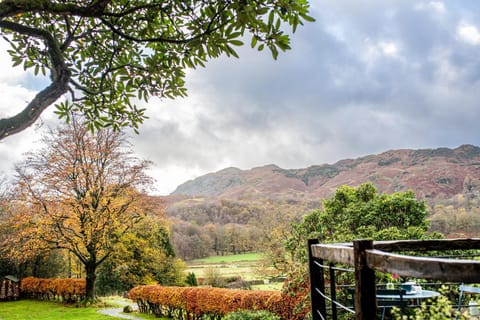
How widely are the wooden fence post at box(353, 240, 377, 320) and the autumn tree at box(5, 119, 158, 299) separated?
1538 centimetres

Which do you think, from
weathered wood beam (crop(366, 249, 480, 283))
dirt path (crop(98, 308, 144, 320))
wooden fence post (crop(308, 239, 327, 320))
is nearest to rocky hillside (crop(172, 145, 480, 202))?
dirt path (crop(98, 308, 144, 320))

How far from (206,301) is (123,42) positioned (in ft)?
31.0

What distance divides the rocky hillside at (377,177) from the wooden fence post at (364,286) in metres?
14.8

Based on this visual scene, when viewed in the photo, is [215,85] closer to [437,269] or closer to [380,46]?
[380,46]

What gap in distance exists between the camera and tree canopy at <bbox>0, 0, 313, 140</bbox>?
217 centimetres

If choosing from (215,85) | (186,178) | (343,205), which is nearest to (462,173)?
(215,85)

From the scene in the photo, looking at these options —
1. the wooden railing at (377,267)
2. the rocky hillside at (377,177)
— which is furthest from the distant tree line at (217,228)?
the wooden railing at (377,267)

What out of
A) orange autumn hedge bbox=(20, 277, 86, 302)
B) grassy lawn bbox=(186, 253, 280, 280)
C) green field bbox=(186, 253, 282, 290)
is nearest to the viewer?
orange autumn hedge bbox=(20, 277, 86, 302)

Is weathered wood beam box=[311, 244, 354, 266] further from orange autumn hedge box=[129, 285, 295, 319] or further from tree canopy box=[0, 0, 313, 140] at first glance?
orange autumn hedge box=[129, 285, 295, 319]

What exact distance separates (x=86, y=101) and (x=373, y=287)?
2774 millimetres

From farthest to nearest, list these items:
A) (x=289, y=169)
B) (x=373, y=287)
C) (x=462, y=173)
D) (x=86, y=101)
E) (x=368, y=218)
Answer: (x=289, y=169), (x=462, y=173), (x=368, y=218), (x=86, y=101), (x=373, y=287)

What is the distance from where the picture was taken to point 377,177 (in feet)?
137

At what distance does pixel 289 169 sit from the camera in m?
79.4

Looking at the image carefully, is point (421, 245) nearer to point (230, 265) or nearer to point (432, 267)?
point (432, 267)
